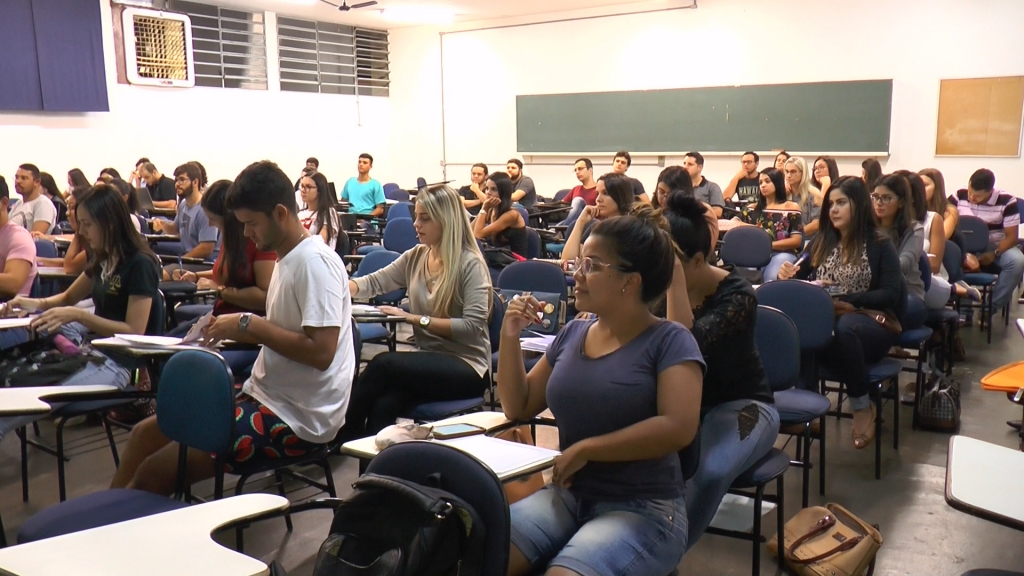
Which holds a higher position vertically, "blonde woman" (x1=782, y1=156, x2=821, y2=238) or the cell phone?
"blonde woman" (x1=782, y1=156, x2=821, y2=238)

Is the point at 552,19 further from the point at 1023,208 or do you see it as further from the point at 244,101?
the point at 1023,208

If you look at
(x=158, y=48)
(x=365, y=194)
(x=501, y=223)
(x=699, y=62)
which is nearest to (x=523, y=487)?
(x=501, y=223)

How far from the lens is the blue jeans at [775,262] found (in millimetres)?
5758

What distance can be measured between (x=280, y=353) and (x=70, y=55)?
29.3ft

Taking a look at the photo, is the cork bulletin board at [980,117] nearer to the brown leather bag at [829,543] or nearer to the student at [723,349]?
the brown leather bag at [829,543]

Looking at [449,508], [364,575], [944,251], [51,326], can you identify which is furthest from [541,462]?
[944,251]

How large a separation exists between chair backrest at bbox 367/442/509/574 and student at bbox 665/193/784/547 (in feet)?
2.78

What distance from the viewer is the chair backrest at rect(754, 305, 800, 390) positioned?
295 cm

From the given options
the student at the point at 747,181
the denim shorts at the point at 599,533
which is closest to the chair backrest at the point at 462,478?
the denim shorts at the point at 599,533

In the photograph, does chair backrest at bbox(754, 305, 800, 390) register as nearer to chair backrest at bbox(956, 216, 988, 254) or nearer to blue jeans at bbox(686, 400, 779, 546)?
blue jeans at bbox(686, 400, 779, 546)

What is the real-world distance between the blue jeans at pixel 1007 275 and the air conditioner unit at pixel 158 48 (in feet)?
31.8

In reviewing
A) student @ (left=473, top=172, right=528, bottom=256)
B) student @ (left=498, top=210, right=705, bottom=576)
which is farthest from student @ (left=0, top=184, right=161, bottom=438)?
student @ (left=473, top=172, right=528, bottom=256)

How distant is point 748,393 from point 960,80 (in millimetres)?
8623

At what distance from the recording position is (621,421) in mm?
1913
